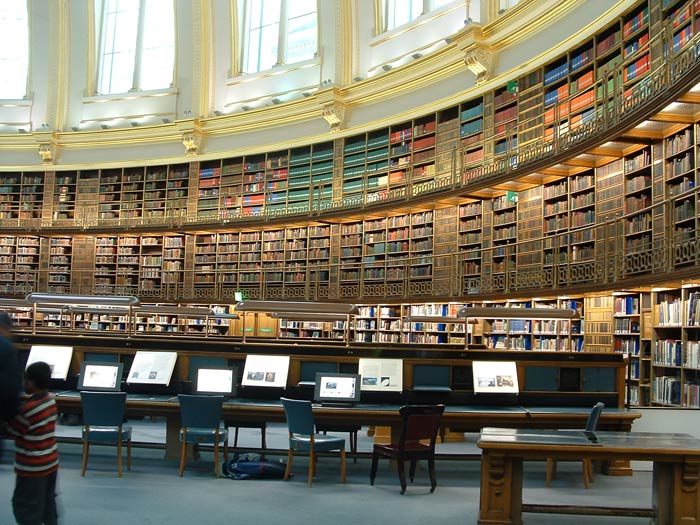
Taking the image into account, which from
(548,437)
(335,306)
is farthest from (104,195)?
(548,437)

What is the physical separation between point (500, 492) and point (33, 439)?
2.42 metres

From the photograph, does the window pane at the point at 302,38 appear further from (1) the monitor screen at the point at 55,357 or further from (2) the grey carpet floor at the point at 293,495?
(2) the grey carpet floor at the point at 293,495

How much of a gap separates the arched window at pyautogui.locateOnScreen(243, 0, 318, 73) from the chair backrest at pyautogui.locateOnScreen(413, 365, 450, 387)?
10.3 meters

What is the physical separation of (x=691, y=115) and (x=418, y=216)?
18.8 ft

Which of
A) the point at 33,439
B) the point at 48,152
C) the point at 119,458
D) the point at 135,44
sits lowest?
the point at 119,458

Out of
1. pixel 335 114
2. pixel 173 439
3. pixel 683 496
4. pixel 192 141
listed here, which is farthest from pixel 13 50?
pixel 683 496

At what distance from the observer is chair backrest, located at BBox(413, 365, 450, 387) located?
6.34 m

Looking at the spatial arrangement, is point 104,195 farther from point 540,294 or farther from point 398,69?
point 540,294

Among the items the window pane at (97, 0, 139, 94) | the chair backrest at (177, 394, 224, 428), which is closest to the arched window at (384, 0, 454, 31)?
the window pane at (97, 0, 139, 94)

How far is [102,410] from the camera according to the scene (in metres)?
5.49

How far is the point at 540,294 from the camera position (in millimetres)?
9625

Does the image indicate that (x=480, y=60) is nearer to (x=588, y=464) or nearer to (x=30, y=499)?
(x=588, y=464)

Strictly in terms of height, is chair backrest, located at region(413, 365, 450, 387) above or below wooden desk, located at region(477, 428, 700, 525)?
above

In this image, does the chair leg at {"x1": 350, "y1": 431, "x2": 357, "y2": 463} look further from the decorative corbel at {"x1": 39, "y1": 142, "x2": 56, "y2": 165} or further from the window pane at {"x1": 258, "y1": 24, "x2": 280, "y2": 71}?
the decorative corbel at {"x1": 39, "y1": 142, "x2": 56, "y2": 165}
